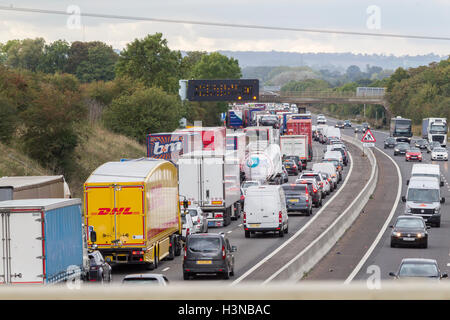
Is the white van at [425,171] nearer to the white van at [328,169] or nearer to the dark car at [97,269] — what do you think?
the white van at [328,169]

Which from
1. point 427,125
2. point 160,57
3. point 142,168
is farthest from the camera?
point 427,125

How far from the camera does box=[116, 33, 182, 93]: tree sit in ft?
340

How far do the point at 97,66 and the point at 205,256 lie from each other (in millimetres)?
120099

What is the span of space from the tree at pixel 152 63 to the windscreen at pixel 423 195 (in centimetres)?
6177

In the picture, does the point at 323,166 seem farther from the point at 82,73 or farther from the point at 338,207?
the point at 82,73

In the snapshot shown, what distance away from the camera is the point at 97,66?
14250 cm

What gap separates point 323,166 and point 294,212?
1521 centimetres

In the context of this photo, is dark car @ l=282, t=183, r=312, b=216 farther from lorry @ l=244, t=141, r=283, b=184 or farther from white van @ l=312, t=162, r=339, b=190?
white van @ l=312, t=162, r=339, b=190

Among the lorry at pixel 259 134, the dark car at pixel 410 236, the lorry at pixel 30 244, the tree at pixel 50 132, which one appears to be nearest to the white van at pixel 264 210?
the dark car at pixel 410 236

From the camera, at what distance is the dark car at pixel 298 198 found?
4697 centimetres

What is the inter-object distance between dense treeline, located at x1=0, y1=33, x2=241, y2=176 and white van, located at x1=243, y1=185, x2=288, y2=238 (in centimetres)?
1916

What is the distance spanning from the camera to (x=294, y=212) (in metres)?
48.6

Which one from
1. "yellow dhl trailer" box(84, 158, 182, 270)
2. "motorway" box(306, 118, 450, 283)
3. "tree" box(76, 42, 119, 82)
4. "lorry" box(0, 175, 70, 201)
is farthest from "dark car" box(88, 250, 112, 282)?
"tree" box(76, 42, 119, 82)
